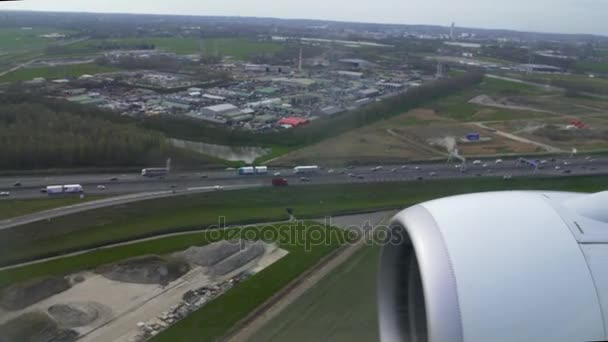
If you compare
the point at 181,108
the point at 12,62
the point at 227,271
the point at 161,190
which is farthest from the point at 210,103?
the point at 227,271

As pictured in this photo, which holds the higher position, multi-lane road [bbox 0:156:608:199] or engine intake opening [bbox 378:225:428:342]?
engine intake opening [bbox 378:225:428:342]

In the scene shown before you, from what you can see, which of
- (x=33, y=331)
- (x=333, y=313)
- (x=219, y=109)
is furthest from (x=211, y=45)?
(x=333, y=313)

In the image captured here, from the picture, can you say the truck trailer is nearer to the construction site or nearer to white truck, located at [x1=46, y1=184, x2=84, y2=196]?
the construction site

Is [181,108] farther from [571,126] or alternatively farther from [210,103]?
[571,126]

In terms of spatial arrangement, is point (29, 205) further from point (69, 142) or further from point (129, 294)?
point (129, 294)

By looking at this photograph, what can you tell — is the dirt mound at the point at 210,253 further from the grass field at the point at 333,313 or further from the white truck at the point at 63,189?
the white truck at the point at 63,189

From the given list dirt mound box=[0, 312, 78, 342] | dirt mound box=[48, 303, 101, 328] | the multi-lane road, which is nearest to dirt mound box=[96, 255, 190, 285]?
dirt mound box=[48, 303, 101, 328]
